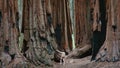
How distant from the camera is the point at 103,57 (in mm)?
14047

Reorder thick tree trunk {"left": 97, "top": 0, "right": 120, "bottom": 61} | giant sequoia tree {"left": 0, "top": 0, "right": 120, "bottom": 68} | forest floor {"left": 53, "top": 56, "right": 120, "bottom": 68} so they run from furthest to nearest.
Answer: giant sequoia tree {"left": 0, "top": 0, "right": 120, "bottom": 68}, thick tree trunk {"left": 97, "top": 0, "right": 120, "bottom": 61}, forest floor {"left": 53, "top": 56, "right": 120, "bottom": 68}

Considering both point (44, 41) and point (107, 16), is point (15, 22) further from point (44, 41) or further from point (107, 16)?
point (107, 16)

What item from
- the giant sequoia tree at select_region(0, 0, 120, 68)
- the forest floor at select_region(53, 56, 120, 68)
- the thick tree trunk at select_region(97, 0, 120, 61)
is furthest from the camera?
the giant sequoia tree at select_region(0, 0, 120, 68)

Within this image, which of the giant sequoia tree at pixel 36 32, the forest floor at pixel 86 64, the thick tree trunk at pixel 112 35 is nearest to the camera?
the forest floor at pixel 86 64

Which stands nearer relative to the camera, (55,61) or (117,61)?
(117,61)

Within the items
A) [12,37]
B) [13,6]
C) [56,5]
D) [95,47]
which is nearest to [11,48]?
[12,37]

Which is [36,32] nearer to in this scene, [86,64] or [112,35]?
[86,64]

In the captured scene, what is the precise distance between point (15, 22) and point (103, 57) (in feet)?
10.0

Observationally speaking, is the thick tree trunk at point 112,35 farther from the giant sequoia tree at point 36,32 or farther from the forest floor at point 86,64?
the forest floor at point 86,64

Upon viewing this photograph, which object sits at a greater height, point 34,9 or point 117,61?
point 34,9

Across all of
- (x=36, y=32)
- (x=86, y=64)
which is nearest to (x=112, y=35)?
(x=86, y=64)

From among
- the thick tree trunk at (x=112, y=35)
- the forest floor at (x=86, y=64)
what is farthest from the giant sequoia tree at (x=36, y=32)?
the forest floor at (x=86, y=64)

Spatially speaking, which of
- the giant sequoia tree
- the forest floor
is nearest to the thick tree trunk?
the giant sequoia tree

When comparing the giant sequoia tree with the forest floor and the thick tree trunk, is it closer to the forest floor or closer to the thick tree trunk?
the thick tree trunk
